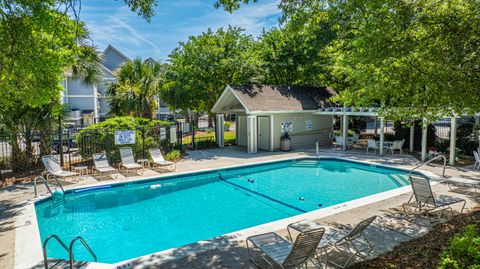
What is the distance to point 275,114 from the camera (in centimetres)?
2106

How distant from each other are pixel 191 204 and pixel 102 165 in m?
5.32

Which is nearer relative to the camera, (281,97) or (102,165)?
(102,165)

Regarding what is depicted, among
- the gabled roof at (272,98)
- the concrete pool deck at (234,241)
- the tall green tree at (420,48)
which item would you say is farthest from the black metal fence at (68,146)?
the tall green tree at (420,48)

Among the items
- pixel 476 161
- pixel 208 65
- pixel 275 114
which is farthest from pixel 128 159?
pixel 476 161

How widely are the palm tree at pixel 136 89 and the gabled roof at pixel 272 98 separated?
14.8 ft

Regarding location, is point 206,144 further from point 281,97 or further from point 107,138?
point 107,138

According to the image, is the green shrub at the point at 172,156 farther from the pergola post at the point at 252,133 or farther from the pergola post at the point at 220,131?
the pergola post at the point at 220,131

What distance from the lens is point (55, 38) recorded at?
33.1 feet

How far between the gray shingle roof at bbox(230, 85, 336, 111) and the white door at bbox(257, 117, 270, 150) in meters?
1.29

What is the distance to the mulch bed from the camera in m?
5.51

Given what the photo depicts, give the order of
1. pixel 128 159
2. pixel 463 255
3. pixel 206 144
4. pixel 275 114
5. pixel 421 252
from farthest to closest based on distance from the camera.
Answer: pixel 206 144
pixel 275 114
pixel 128 159
pixel 421 252
pixel 463 255

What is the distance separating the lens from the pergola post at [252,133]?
19750 mm

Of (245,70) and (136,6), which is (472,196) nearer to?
(136,6)

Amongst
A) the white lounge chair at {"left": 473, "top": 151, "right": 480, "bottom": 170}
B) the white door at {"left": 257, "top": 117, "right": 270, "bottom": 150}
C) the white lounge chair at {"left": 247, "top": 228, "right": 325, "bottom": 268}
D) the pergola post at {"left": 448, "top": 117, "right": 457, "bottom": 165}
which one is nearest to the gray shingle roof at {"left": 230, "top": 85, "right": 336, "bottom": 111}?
the white door at {"left": 257, "top": 117, "right": 270, "bottom": 150}
